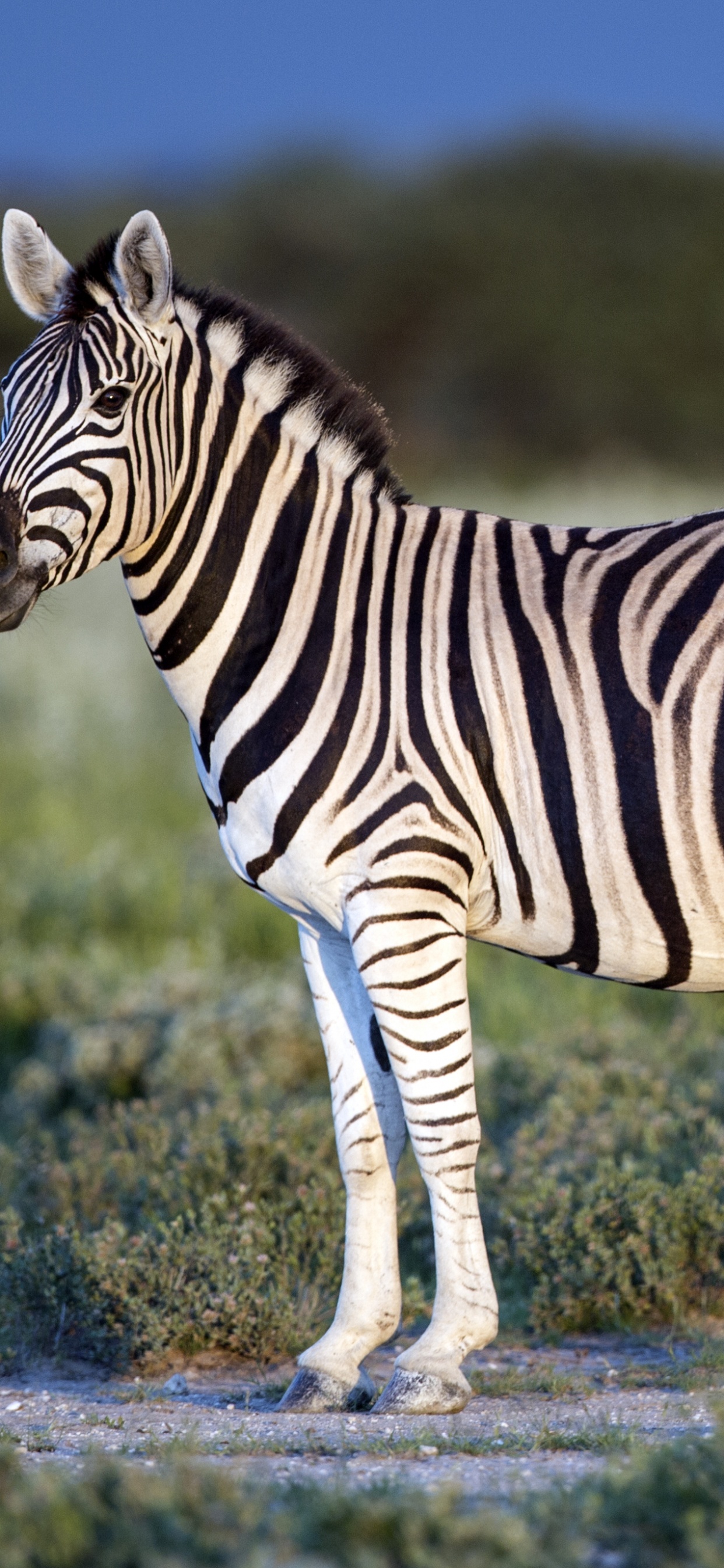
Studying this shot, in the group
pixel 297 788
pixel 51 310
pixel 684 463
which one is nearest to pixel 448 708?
pixel 297 788

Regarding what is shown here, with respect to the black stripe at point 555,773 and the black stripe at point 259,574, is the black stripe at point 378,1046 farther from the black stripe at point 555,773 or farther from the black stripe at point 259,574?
the black stripe at point 259,574

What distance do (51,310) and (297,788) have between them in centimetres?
156

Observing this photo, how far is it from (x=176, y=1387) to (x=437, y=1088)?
1358 mm

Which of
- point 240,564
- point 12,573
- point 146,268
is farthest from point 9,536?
point 146,268

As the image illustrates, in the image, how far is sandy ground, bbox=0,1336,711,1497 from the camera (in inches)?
126

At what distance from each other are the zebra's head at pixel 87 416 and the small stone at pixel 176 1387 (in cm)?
231

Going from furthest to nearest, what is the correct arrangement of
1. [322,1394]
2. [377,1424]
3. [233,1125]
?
[233,1125] < [322,1394] < [377,1424]

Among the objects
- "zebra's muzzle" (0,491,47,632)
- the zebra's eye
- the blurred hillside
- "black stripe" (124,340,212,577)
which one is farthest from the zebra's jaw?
the blurred hillside

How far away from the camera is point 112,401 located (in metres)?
3.97

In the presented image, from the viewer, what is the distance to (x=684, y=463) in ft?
105

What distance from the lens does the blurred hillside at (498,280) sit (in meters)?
36.5

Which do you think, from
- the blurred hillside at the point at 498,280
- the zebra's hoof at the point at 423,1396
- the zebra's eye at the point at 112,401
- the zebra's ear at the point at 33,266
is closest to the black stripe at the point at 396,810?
the zebra's eye at the point at 112,401

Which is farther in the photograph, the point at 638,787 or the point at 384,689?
the point at 384,689

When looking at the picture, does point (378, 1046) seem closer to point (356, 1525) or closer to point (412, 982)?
point (412, 982)
